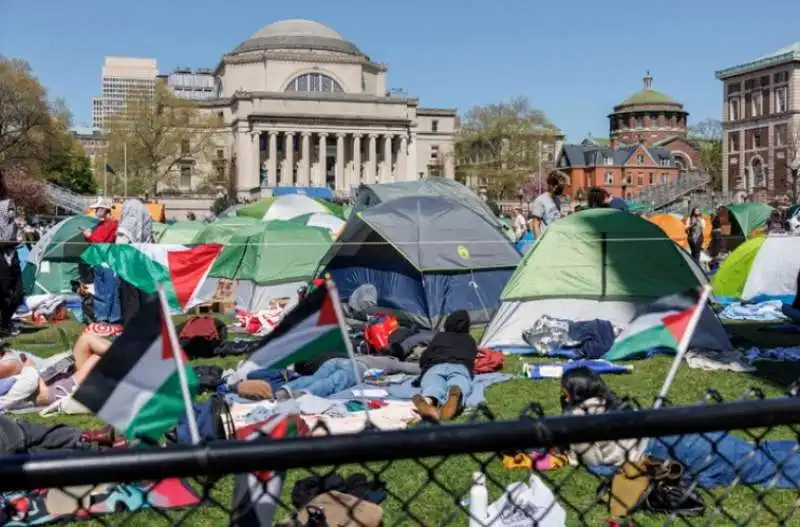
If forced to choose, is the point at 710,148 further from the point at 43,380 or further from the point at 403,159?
the point at 43,380

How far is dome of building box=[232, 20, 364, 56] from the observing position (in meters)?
90.9

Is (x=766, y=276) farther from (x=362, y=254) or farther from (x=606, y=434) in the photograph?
(x=606, y=434)

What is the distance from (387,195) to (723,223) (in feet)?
40.7

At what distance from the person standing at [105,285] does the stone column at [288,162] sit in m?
70.7

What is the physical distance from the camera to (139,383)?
290cm

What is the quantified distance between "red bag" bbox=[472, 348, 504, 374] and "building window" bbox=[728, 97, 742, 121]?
73991mm

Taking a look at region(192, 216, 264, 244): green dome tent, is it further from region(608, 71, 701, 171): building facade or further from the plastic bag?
region(608, 71, 701, 171): building facade

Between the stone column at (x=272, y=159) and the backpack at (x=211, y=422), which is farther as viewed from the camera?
the stone column at (x=272, y=159)

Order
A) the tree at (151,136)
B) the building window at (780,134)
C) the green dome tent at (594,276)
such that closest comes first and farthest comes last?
1. the green dome tent at (594,276)
2. the tree at (151,136)
3. the building window at (780,134)

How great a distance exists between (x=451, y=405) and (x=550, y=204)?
234 inches

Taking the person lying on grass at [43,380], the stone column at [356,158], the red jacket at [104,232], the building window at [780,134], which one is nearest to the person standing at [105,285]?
the red jacket at [104,232]

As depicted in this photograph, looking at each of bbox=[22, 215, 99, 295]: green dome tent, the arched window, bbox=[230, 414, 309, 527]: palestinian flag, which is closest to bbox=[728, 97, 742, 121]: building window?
the arched window

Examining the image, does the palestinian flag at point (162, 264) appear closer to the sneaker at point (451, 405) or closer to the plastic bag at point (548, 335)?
the plastic bag at point (548, 335)

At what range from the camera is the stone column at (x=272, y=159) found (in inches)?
3253
